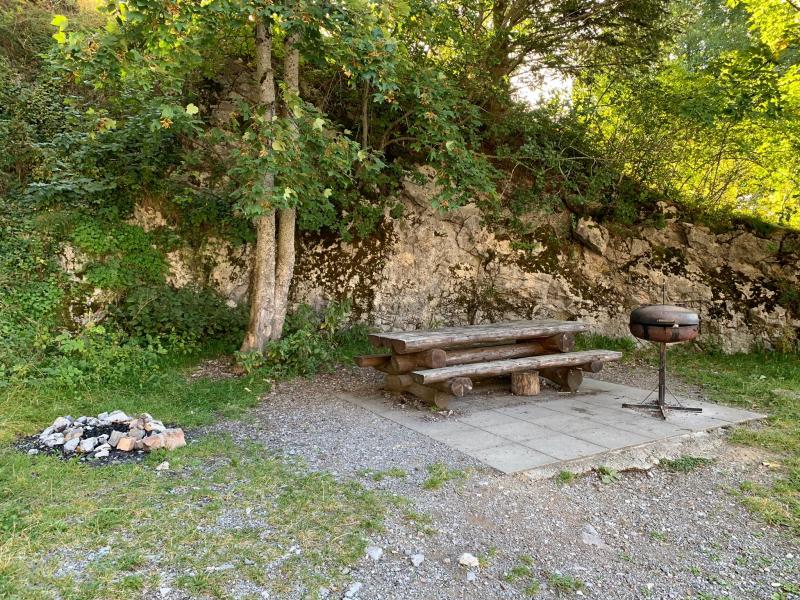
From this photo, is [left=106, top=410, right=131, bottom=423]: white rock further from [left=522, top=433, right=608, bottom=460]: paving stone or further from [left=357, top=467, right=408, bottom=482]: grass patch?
[left=522, top=433, right=608, bottom=460]: paving stone

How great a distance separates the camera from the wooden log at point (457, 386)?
4.70 m

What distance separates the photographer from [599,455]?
143 inches

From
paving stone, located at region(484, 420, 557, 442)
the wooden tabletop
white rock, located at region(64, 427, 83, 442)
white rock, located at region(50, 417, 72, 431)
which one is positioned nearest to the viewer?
white rock, located at region(64, 427, 83, 442)

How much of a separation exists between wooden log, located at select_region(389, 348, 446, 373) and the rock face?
275 centimetres

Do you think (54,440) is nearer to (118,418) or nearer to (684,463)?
(118,418)

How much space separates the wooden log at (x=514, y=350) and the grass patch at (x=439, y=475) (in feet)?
6.08

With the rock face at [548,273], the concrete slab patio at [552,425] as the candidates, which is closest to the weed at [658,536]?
the concrete slab patio at [552,425]

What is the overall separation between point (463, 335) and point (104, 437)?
3125 mm

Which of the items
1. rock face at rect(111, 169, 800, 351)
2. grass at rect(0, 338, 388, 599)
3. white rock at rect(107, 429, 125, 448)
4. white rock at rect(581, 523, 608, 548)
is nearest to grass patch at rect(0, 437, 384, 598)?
grass at rect(0, 338, 388, 599)

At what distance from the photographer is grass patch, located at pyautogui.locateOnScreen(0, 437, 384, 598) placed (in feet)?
7.02

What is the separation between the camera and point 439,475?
10.8 feet

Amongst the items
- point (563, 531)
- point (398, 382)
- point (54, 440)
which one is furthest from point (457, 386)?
point (54, 440)

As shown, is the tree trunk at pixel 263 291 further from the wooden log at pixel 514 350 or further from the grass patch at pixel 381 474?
the grass patch at pixel 381 474

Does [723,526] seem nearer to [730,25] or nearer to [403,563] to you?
[403,563]
